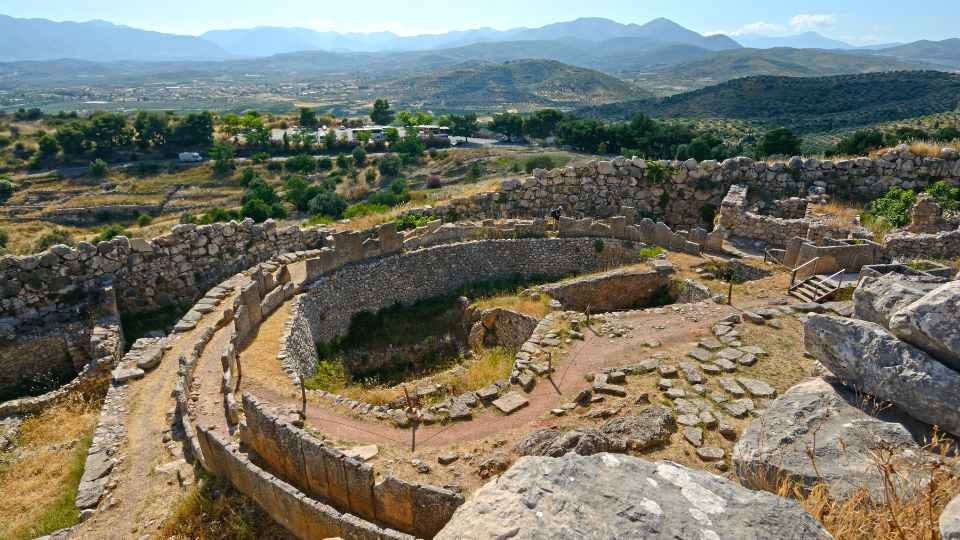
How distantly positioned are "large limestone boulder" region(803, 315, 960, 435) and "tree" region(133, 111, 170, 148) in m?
85.8

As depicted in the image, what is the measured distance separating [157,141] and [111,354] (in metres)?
73.7

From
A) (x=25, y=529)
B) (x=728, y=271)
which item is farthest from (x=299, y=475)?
(x=728, y=271)

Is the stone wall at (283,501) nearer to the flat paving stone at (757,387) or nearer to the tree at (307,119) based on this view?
the flat paving stone at (757,387)

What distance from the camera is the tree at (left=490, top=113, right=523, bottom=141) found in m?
85.9

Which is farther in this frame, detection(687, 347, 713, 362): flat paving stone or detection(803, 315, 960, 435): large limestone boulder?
detection(687, 347, 713, 362): flat paving stone

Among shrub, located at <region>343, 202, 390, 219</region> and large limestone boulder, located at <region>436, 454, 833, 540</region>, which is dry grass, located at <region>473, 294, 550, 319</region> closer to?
shrub, located at <region>343, 202, 390, 219</region>

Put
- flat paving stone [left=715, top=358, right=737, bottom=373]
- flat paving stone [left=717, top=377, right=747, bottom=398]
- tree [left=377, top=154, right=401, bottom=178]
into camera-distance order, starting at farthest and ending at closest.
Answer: tree [left=377, top=154, right=401, bottom=178] → flat paving stone [left=715, top=358, right=737, bottom=373] → flat paving stone [left=717, top=377, right=747, bottom=398]

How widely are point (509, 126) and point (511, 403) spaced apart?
7942cm

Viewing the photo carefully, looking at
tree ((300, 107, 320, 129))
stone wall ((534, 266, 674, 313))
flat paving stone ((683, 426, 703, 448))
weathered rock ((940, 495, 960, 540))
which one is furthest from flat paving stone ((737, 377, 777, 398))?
tree ((300, 107, 320, 129))

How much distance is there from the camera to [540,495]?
402 centimetres

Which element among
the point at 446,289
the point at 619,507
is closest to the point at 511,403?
→ the point at 619,507

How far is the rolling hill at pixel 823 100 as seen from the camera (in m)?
66.4

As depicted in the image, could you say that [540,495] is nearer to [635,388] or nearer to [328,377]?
[635,388]

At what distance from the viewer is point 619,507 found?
389 centimetres
